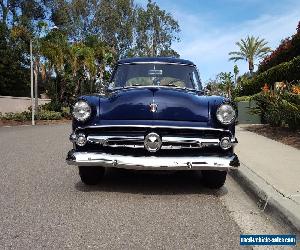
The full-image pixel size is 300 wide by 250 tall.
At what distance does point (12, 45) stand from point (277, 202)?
4201 cm

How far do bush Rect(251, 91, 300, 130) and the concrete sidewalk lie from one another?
2094mm

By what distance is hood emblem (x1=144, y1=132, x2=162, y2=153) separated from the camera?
5.31 metres

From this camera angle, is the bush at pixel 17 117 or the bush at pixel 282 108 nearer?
the bush at pixel 282 108

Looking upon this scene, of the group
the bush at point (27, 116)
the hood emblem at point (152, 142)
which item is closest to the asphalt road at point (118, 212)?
the hood emblem at point (152, 142)

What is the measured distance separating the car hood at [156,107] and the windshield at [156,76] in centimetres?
103

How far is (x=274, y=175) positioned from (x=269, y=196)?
1.41 meters

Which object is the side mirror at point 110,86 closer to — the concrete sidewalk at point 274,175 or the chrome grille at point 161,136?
the chrome grille at point 161,136

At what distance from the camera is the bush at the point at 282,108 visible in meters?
12.1

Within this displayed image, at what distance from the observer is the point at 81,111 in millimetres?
5633

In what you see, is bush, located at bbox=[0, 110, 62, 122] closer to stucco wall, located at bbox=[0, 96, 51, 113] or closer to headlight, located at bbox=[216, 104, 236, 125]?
stucco wall, located at bbox=[0, 96, 51, 113]

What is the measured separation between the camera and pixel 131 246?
3.79m

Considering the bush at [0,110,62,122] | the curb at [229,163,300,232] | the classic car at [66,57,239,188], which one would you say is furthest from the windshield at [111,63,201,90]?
the bush at [0,110,62,122]

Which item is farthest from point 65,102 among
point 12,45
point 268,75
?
point 268,75

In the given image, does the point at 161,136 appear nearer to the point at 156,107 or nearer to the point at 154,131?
the point at 154,131
